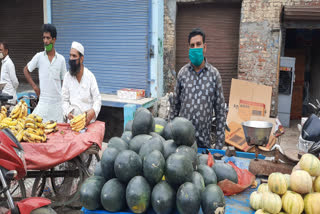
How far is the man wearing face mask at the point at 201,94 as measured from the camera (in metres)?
3.35

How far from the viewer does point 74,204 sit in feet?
12.5

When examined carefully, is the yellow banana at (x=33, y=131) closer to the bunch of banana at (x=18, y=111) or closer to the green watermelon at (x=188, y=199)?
the bunch of banana at (x=18, y=111)

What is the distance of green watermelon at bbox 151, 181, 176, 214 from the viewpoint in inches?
67.8

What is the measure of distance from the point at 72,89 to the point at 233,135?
142 inches

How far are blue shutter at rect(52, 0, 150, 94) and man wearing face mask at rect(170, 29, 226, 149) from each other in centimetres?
343

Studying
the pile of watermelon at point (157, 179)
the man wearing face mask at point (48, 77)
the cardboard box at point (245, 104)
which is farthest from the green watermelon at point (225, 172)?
the cardboard box at point (245, 104)

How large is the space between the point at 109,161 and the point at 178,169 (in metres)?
0.51

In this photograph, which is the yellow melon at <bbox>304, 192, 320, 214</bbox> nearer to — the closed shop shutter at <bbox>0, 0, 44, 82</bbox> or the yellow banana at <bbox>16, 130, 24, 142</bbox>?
the yellow banana at <bbox>16, 130, 24, 142</bbox>

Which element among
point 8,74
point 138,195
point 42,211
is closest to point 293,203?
point 138,195

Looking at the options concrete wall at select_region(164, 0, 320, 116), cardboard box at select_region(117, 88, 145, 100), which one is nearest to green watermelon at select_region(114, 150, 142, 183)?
cardboard box at select_region(117, 88, 145, 100)

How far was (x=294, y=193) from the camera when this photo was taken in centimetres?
187

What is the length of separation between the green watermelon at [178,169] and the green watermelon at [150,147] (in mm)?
153

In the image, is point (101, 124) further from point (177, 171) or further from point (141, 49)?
point (141, 49)

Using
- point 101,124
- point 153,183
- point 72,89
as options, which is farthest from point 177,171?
point 72,89
